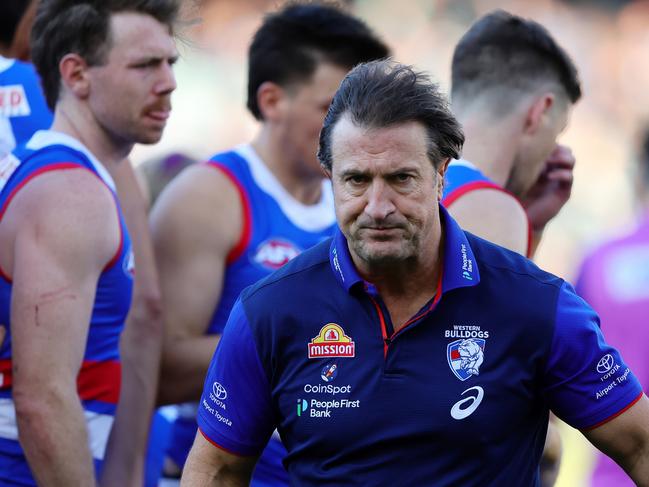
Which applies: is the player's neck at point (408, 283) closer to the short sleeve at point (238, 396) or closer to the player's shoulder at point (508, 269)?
the player's shoulder at point (508, 269)

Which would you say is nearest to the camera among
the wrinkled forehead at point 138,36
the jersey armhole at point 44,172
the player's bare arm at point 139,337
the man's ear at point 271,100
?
the jersey armhole at point 44,172

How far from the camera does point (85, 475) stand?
3.43m

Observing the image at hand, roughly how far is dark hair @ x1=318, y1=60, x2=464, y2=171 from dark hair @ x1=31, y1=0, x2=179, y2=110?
4.35 ft

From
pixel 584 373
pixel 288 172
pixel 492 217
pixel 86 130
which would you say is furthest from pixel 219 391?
pixel 288 172

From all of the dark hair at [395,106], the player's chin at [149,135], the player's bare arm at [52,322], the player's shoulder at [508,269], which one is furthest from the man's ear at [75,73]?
the player's shoulder at [508,269]

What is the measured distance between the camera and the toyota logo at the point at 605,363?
2.75 metres

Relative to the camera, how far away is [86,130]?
13.0ft

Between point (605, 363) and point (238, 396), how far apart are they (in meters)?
0.87

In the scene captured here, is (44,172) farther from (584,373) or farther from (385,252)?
(584,373)

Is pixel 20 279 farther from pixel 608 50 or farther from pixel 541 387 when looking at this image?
pixel 608 50

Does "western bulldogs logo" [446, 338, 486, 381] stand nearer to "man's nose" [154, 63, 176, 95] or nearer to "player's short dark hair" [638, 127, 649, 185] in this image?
"man's nose" [154, 63, 176, 95]

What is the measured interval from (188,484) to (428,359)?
0.67 m

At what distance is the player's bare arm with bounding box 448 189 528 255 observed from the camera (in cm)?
371

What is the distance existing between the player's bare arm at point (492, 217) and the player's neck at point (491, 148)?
41 centimetres
